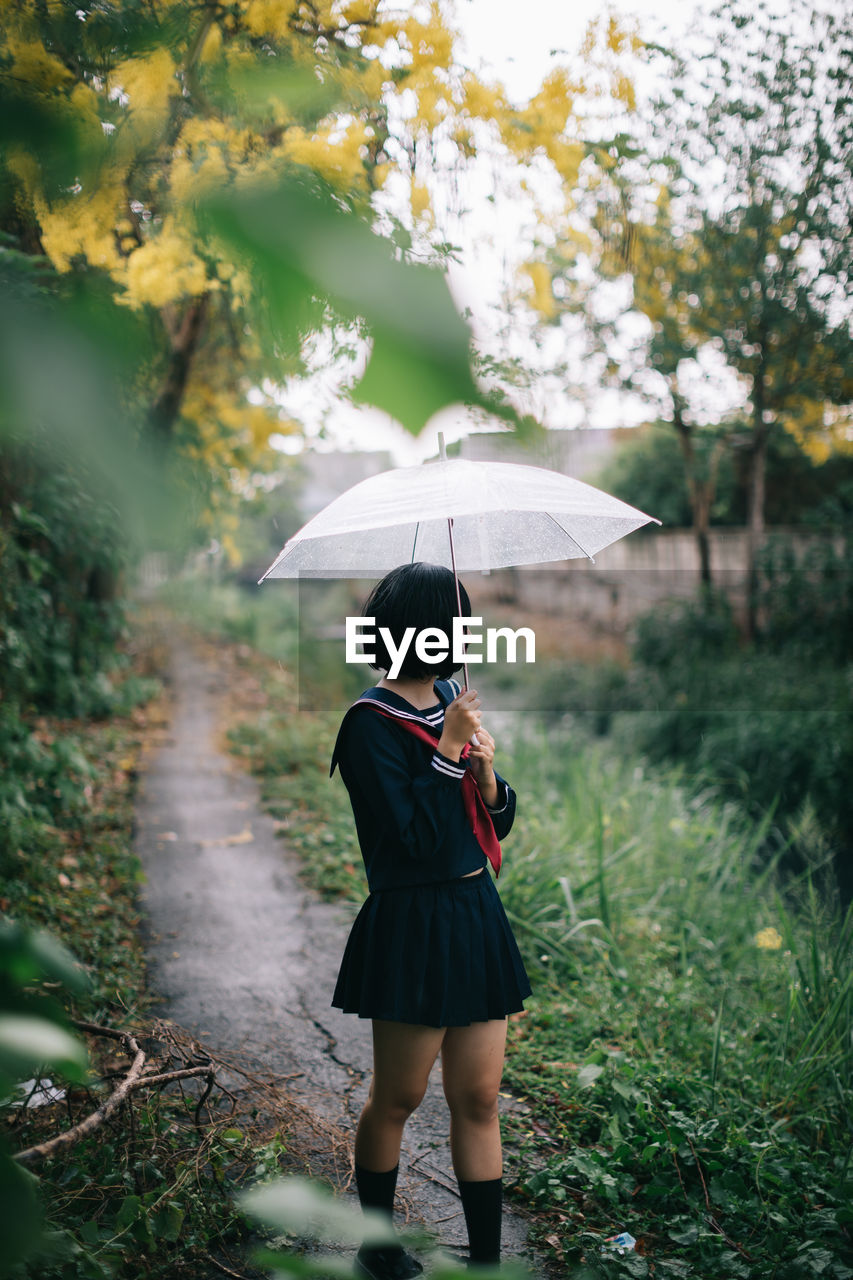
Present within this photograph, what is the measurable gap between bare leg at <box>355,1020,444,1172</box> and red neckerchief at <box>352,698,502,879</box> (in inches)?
15.1

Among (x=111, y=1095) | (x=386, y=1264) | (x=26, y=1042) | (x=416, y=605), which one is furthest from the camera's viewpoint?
(x=416, y=605)

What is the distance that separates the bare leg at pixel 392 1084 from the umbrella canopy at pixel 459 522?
1.05 m

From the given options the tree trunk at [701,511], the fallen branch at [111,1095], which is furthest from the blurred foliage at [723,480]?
the fallen branch at [111,1095]

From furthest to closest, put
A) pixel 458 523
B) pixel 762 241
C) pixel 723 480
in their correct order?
pixel 723 480
pixel 762 241
pixel 458 523

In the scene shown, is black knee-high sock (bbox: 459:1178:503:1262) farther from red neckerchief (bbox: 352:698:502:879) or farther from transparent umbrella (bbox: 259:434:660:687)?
transparent umbrella (bbox: 259:434:660:687)

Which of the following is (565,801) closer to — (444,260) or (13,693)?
(13,693)

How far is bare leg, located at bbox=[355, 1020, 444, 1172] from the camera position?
73.7 inches

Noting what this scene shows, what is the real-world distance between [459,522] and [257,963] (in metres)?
2.30

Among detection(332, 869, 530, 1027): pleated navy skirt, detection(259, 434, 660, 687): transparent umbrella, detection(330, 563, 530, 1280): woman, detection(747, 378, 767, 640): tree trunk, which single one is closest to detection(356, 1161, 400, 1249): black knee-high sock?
detection(330, 563, 530, 1280): woman

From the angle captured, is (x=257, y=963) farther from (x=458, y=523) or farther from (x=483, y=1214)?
(x=458, y=523)

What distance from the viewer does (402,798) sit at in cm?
181

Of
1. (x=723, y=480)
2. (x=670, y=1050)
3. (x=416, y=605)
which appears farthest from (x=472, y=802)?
(x=723, y=480)

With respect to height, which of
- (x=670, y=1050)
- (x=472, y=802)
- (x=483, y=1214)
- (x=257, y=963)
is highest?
(x=472, y=802)

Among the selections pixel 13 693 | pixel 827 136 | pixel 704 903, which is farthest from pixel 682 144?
pixel 13 693
